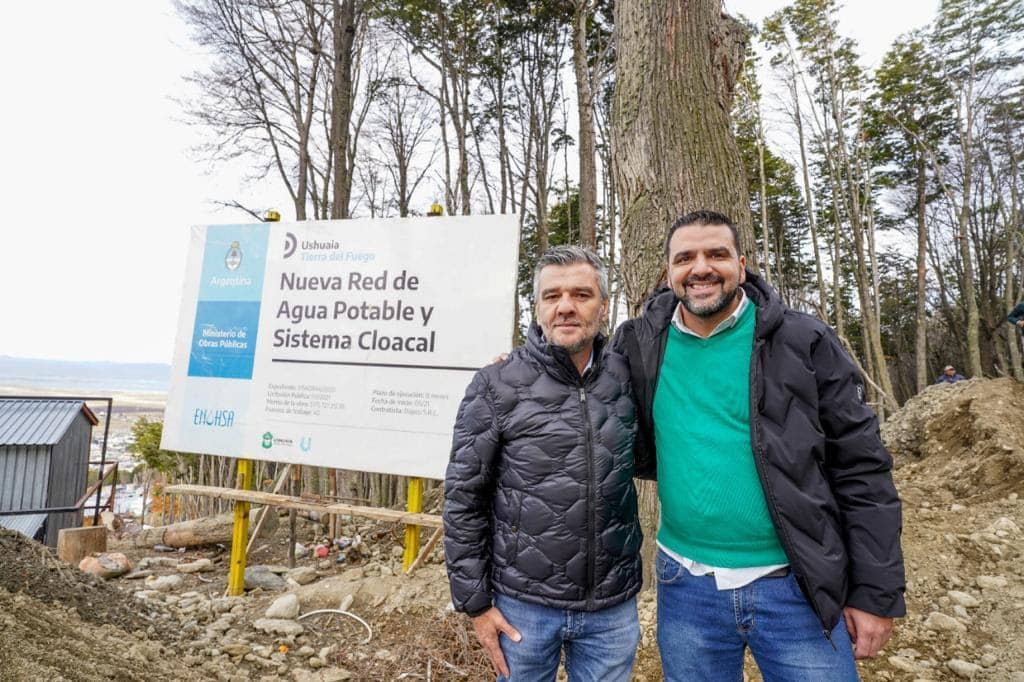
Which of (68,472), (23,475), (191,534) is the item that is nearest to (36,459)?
(23,475)

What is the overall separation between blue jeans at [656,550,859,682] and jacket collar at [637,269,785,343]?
0.69 meters

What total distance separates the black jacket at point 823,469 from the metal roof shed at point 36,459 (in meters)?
14.6

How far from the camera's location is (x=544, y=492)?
4.76 feet

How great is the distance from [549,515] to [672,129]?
2297 mm

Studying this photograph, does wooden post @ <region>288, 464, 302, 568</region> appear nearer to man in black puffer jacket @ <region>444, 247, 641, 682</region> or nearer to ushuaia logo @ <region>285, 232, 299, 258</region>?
ushuaia logo @ <region>285, 232, 299, 258</region>

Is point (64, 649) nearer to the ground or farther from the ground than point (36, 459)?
farther from the ground

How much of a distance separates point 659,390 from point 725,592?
0.59 m

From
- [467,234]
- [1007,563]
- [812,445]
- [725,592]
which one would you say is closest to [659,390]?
[812,445]

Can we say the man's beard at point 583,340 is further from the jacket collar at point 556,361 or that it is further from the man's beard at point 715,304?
the man's beard at point 715,304

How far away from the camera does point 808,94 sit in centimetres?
1647

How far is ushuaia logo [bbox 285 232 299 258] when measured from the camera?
4188mm

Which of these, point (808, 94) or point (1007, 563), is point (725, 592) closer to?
point (1007, 563)

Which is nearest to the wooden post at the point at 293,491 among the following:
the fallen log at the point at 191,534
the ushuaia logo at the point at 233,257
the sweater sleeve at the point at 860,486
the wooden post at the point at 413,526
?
the wooden post at the point at 413,526

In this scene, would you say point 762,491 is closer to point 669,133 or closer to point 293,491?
point 669,133
